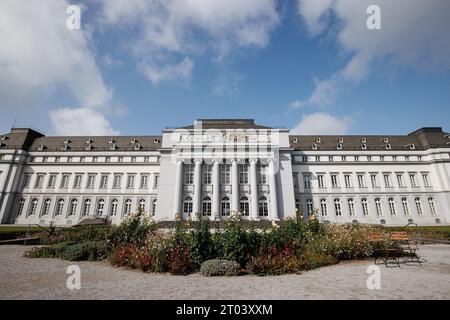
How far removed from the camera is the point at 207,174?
115ft

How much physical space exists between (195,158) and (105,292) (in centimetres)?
2913

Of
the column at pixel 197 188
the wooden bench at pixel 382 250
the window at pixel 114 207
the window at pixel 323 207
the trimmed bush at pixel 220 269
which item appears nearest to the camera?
the trimmed bush at pixel 220 269

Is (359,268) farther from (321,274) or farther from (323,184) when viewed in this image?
(323,184)

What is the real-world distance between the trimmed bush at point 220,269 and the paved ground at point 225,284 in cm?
35

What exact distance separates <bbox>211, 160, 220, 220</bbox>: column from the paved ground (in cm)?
2344

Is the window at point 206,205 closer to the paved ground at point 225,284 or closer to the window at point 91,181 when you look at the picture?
the window at point 91,181

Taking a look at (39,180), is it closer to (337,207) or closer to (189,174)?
(189,174)

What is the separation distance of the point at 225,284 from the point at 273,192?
2690cm

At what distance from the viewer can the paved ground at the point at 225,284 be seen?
5.49 m

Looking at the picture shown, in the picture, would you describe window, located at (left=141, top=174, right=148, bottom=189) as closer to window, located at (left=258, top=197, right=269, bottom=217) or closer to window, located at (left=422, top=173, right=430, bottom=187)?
window, located at (left=258, top=197, right=269, bottom=217)

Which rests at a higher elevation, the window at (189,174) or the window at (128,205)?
the window at (189,174)

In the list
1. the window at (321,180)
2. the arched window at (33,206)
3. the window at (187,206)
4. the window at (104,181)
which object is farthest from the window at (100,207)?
the window at (321,180)

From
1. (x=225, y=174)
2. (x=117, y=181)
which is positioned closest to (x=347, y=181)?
(x=225, y=174)

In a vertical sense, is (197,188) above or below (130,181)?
below
